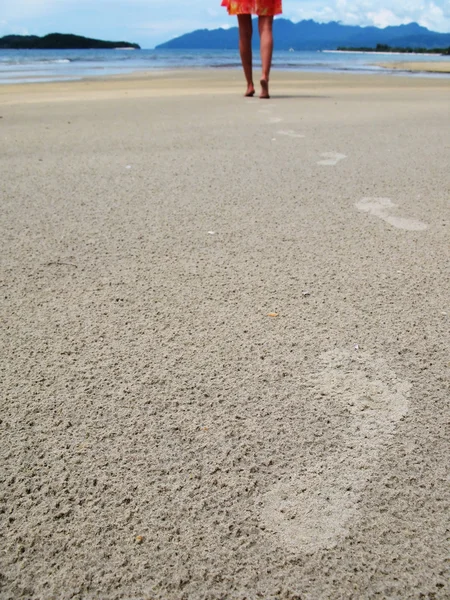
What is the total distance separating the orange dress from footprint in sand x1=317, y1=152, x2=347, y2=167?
2807mm

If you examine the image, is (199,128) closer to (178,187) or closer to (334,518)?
(178,187)

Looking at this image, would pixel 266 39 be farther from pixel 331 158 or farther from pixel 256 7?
pixel 331 158

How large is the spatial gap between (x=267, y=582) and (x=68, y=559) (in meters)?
0.27

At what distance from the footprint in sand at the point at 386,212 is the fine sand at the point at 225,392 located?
0.01 m

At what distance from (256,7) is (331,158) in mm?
3018

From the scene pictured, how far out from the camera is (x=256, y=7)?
530 centimetres

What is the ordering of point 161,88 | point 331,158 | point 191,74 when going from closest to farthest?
point 331,158, point 161,88, point 191,74

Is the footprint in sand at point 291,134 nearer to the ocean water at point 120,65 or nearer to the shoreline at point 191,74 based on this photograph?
the shoreline at point 191,74

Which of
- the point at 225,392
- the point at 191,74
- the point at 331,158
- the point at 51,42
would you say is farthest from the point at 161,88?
the point at 51,42

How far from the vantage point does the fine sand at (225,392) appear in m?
0.76

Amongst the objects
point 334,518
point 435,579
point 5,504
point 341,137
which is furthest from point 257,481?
point 341,137

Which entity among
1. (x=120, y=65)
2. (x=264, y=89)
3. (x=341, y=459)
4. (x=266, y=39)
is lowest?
(x=341, y=459)

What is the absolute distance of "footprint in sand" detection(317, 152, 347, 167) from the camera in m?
2.97

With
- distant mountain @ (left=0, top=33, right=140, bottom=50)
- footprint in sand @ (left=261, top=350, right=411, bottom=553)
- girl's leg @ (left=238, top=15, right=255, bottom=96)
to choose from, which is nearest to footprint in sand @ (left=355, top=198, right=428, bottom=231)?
footprint in sand @ (left=261, top=350, right=411, bottom=553)
